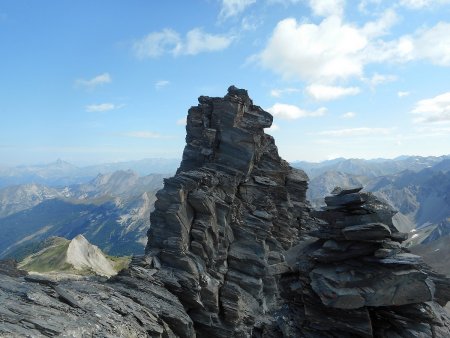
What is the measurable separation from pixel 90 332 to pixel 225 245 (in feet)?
122

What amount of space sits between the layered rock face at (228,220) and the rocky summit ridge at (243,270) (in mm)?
220

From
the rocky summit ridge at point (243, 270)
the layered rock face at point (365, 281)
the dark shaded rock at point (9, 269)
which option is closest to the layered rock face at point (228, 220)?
the rocky summit ridge at point (243, 270)

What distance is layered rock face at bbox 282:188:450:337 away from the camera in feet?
108

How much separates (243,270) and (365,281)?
115 ft

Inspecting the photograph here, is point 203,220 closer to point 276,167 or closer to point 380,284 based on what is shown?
point 276,167

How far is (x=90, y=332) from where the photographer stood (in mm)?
32188

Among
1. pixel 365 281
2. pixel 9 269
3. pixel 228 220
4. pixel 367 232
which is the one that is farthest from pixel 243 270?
pixel 9 269

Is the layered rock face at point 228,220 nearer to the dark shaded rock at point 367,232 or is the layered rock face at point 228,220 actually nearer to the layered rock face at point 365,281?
the layered rock face at point 365,281

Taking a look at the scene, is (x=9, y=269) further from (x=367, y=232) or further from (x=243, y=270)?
(x=367, y=232)

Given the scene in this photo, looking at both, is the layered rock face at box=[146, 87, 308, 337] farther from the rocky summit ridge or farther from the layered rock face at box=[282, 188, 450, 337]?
the layered rock face at box=[282, 188, 450, 337]

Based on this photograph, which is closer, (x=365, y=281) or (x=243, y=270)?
(x=365, y=281)

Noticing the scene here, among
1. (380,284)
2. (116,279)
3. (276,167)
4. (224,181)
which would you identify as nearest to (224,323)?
(116,279)

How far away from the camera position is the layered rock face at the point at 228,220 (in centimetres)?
5663

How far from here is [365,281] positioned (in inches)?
1355
